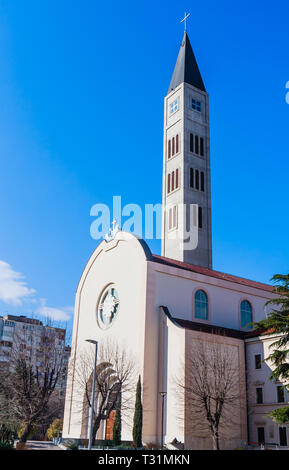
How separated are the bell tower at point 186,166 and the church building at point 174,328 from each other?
0.23 metres

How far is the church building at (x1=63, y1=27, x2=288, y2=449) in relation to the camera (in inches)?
1228

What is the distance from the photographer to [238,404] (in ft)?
106

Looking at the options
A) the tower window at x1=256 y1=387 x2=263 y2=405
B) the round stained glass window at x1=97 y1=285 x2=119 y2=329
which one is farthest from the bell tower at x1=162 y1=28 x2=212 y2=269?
the tower window at x1=256 y1=387 x2=263 y2=405

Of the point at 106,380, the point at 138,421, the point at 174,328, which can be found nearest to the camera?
the point at 138,421

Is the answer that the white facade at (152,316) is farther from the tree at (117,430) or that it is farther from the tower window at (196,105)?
the tower window at (196,105)

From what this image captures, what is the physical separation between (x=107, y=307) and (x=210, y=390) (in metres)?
12.4

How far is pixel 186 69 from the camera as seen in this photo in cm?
5859

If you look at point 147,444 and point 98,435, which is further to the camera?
point 98,435

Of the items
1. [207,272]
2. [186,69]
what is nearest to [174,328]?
[207,272]

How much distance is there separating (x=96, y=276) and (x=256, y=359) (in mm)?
16371

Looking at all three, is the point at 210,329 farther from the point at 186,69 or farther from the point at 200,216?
the point at 186,69

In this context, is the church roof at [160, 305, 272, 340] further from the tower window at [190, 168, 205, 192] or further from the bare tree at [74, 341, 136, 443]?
the tower window at [190, 168, 205, 192]

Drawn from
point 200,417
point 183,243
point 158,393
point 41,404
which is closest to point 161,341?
point 158,393
